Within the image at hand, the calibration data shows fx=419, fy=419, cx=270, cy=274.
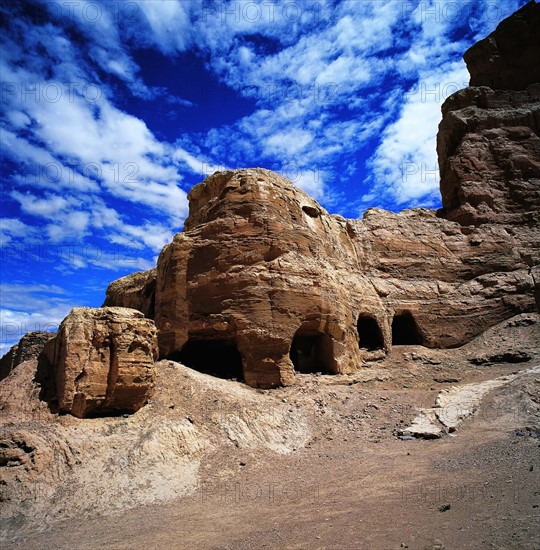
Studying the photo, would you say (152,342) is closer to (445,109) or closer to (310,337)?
(310,337)

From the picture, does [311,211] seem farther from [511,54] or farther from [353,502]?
[511,54]

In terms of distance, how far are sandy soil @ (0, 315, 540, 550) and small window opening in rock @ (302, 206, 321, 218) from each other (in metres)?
8.27

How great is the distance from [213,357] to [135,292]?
9.69 metres

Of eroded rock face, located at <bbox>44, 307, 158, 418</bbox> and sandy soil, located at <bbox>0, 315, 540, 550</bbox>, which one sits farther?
eroded rock face, located at <bbox>44, 307, 158, 418</bbox>

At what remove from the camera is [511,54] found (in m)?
29.4

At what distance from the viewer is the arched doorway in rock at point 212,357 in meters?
16.8

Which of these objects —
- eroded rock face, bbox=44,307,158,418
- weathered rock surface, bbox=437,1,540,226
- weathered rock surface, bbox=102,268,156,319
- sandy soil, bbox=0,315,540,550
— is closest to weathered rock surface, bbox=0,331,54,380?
weathered rock surface, bbox=102,268,156,319

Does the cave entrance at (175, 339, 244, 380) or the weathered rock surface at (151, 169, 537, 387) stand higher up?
the weathered rock surface at (151, 169, 537, 387)

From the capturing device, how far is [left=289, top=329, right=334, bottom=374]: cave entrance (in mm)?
17703

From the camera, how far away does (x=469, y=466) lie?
10.2m

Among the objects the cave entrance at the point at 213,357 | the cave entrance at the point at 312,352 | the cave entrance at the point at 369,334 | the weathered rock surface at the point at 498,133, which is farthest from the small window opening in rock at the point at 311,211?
the weathered rock surface at the point at 498,133

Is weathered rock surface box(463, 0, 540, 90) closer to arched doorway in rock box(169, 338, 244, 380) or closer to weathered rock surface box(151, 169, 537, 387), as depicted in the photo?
weathered rock surface box(151, 169, 537, 387)

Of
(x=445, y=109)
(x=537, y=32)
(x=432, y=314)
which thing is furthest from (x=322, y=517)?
(x=537, y=32)

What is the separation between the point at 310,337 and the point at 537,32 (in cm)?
2788
